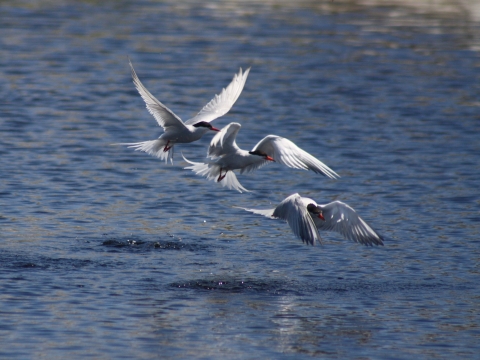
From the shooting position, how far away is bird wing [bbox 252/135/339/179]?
1033cm

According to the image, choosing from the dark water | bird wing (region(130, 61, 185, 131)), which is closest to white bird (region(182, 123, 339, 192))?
bird wing (region(130, 61, 185, 131))

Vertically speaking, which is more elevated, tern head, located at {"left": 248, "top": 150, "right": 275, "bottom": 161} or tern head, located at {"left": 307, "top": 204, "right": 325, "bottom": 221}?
tern head, located at {"left": 248, "top": 150, "right": 275, "bottom": 161}

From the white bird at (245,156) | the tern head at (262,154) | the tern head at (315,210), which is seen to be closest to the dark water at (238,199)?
the tern head at (315,210)

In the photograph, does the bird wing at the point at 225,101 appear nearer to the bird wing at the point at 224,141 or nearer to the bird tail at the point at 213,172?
the bird tail at the point at 213,172

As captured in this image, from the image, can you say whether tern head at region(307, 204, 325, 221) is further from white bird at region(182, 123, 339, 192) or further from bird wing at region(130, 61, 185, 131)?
bird wing at region(130, 61, 185, 131)

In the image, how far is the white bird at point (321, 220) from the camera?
10523 mm

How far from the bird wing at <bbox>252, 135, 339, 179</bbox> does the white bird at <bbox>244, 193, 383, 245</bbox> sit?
1.33 ft

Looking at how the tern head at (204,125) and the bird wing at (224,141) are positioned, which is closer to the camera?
the bird wing at (224,141)

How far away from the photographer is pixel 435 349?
9125 millimetres

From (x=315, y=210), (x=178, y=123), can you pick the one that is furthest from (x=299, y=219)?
(x=178, y=123)

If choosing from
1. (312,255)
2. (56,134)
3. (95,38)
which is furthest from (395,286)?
(95,38)

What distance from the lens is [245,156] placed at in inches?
433

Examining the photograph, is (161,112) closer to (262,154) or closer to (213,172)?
(213,172)

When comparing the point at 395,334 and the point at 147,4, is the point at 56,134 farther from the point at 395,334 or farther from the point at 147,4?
the point at 147,4
